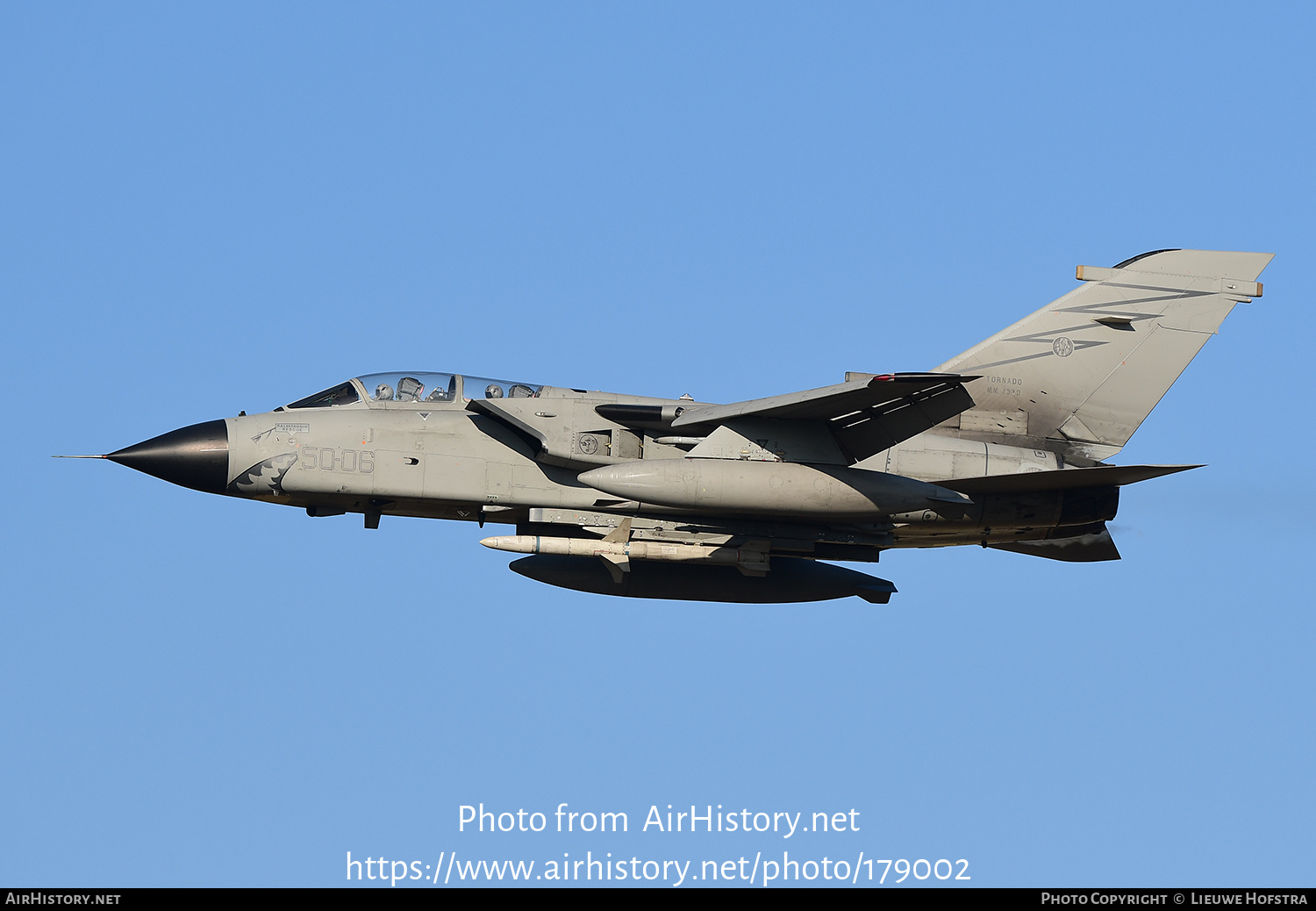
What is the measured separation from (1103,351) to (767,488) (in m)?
5.75

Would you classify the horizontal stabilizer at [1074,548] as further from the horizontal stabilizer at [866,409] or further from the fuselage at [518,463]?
the horizontal stabilizer at [866,409]

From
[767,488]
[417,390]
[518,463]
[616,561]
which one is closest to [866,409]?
[767,488]

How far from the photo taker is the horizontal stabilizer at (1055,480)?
17781 millimetres

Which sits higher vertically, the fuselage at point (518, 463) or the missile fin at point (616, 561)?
the fuselage at point (518, 463)

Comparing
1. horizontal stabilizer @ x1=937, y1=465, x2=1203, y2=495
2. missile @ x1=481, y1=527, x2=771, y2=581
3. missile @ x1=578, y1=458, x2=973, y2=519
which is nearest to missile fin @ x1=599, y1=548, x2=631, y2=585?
missile @ x1=481, y1=527, x2=771, y2=581

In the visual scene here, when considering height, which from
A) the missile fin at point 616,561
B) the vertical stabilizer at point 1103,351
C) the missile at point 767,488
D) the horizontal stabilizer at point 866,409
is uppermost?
the vertical stabilizer at point 1103,351

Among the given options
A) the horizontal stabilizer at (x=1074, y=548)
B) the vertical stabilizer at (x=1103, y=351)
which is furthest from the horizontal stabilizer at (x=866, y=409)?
the horizontal stabilizer at (x=1074, y=548)

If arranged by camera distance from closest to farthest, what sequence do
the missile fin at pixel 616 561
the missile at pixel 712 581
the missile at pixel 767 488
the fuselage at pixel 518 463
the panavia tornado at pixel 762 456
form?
the missile at pixel 767 488 < the panavia tornado at pixel 762 456 < the fuselage at pixel 518 463 < the missile fin at pixel 616 561 < the missile at pixel 712 581

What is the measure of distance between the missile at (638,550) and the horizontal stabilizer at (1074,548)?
3.61 m

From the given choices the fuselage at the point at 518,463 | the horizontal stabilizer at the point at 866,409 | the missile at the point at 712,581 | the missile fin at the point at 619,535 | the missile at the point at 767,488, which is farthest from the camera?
the missile at the point at 712,581

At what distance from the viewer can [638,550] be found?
18219mm

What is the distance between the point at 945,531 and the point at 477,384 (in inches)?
261

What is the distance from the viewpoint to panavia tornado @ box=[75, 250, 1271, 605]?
1703 cm
